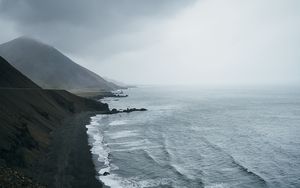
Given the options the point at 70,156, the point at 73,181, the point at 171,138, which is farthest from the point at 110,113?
the point at 73,181

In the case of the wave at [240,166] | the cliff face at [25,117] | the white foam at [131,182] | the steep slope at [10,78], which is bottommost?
the white foam at [131,182]

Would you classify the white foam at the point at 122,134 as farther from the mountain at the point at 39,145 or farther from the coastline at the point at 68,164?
the coastline at the point at 68,164

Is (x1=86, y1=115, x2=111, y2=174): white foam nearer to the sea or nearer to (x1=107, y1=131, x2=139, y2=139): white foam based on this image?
the sea

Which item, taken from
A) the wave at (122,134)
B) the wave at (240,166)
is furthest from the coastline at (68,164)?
the wave at (240,166)

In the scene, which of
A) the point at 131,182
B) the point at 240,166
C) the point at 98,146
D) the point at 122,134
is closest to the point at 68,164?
the point at 131,182

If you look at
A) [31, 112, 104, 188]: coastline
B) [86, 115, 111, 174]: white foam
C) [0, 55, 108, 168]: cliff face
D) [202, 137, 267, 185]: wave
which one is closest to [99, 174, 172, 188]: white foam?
[31, 112, 104, 188]: coastline

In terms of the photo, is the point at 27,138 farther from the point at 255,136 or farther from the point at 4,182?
the point at 255,136

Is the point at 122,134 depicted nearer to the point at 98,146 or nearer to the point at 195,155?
the point at 98,146
